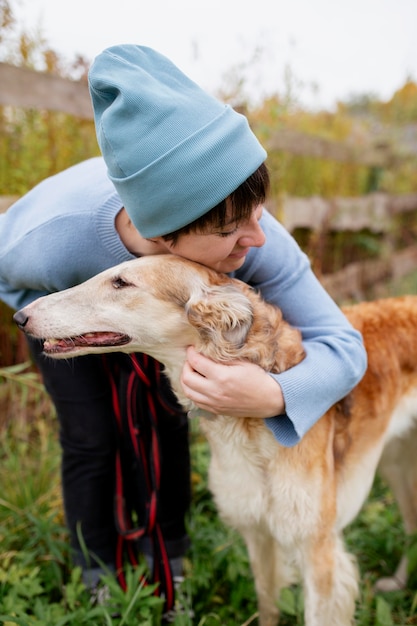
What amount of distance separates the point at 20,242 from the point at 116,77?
0.64 metres

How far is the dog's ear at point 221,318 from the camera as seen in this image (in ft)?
5.50

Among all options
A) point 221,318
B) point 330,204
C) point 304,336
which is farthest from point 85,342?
point 330,204

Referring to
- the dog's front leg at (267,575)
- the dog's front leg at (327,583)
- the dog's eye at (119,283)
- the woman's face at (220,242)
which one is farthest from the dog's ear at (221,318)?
the dog's front leg at (267,575)

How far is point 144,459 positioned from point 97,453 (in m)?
0.19

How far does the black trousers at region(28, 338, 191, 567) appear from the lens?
2105 millimetres

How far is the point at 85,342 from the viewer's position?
1.70 meters

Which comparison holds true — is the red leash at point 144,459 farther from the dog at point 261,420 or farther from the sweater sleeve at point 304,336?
the sweater sleeve at point 304,336

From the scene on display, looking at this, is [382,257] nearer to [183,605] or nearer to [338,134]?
[338,134]

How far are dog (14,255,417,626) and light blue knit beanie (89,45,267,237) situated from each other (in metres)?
0.27

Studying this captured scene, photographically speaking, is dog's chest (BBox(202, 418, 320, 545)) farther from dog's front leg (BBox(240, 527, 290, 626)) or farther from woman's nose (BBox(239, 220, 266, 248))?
woman's nose (BBox(239, 220, 266, 248))

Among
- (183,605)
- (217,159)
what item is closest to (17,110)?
(217,159)

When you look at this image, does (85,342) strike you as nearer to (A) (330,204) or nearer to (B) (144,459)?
(B) (144,459)

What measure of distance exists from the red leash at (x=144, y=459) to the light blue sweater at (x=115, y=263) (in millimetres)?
489

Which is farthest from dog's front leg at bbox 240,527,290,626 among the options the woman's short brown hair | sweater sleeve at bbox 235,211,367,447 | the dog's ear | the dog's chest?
the woman's short brown hair
